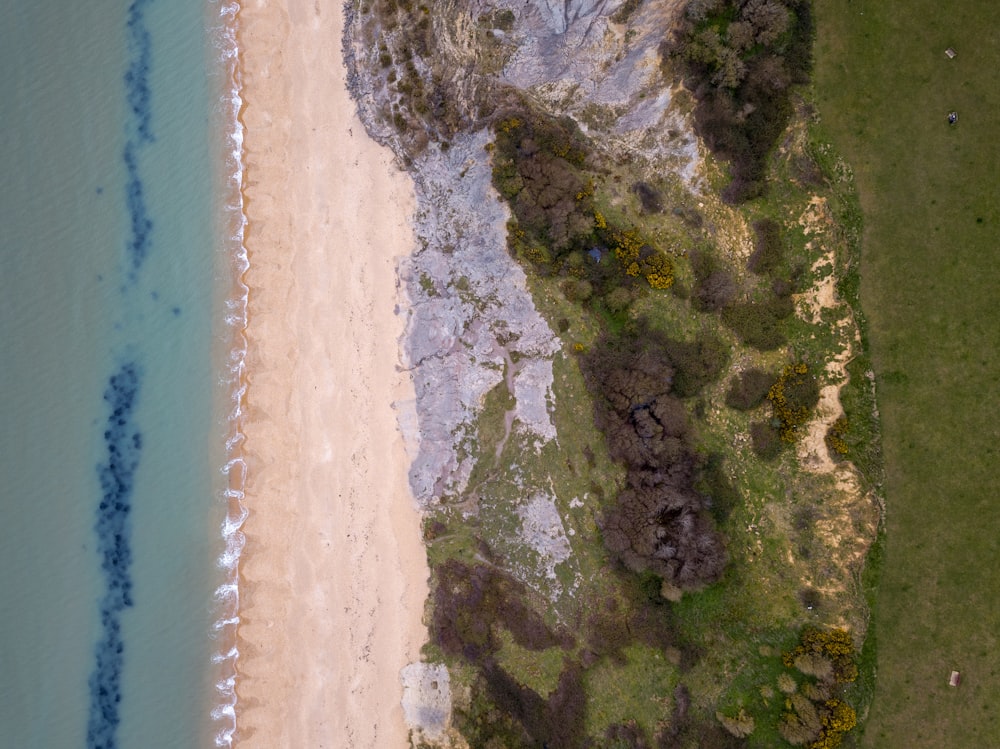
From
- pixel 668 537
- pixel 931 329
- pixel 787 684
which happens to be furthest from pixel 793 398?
pixel 787 684

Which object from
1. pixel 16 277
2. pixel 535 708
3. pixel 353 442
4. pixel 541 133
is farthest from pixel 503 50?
pixel 535 708

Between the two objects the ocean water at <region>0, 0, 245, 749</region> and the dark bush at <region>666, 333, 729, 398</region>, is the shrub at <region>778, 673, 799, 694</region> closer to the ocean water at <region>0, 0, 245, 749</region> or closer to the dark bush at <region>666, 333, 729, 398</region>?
the dark bush at <region>666, 333, 729, 398</region>

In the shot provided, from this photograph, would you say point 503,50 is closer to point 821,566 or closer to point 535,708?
point 821,566

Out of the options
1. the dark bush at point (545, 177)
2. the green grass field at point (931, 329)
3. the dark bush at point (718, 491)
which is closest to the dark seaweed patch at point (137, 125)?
the dark bush at point (545, 177)

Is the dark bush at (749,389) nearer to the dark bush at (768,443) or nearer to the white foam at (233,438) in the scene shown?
the dark bush at (768,443)

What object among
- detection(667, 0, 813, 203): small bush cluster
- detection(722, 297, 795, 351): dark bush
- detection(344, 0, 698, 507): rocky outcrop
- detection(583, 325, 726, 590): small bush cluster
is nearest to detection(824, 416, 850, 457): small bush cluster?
detection(722, 297, 795, 351): dark bush

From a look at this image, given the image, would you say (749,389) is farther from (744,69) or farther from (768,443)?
(744,69)

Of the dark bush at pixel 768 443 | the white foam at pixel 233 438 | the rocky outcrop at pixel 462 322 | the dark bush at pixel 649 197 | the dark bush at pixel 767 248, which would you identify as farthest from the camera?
the white foam at pixel 233 438
